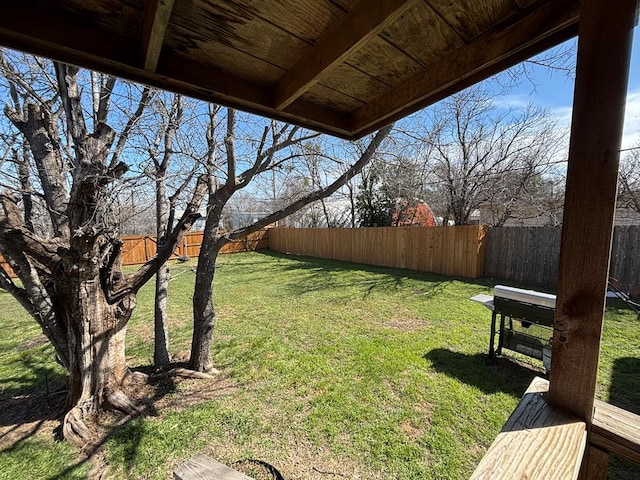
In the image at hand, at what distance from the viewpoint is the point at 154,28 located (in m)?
0.87

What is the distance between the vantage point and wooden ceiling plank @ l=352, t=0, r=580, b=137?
2.96ft

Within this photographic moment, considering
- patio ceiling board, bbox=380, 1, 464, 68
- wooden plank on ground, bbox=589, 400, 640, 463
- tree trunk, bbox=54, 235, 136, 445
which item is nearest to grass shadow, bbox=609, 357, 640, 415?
wooden plank on ground, bbox=589, 400, 640, 463

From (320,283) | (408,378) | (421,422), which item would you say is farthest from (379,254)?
(421,422)

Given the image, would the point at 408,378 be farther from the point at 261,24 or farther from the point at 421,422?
the point at 261,24

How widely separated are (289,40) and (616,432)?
1676mm

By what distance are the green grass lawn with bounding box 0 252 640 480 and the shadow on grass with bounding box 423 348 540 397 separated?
18 millimetres

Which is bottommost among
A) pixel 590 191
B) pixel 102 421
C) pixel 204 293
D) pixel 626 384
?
pixel 102 421

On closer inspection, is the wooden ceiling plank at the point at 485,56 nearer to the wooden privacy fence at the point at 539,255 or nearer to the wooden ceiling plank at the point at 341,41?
the wooden ceiling plank at the point at 341,41

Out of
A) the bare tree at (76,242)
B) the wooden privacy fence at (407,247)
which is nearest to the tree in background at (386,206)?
the wooden privacy fence at (407,247)

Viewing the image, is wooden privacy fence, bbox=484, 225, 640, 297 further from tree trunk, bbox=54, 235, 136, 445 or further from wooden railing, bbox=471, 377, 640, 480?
tree trunk, bbox=54, 235, 136, 445

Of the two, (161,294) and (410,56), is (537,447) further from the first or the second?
(161,294)

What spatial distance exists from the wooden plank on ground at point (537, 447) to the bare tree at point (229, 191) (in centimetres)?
224

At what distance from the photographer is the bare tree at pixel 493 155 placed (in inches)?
295

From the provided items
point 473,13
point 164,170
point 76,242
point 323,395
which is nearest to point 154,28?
point 473,13
